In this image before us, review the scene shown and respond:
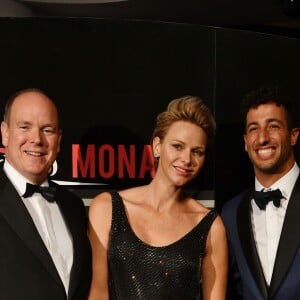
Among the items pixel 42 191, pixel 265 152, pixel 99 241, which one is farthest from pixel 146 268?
pixel 265 152

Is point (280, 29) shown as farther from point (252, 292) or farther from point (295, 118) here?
point (252, 292)

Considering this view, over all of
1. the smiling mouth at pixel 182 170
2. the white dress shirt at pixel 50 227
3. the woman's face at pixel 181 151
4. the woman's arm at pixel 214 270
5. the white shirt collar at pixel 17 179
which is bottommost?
the woman's arm at pixel 214 270

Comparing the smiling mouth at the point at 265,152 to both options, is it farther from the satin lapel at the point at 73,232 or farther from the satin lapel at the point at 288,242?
the satin lapel at the point at 73,232

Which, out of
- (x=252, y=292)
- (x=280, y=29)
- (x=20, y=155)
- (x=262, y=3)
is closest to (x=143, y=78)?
(x=20, y=155)

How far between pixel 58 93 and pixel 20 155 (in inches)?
14.5

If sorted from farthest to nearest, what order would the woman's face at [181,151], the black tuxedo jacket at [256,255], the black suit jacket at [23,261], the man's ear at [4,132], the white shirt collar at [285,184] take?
the white shirt collar at [285,184], the black tuxedo jacket at [256,255], the woman's face at [181,151], the man's ear at [4,132], the black suit jacket at [23,261]

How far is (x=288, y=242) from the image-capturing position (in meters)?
3.60

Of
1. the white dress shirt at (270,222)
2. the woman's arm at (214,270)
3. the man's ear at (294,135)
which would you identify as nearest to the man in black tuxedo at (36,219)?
the woman's arm at (214,270)

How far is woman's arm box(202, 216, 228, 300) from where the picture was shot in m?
3.48

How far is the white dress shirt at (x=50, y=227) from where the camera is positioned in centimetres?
326

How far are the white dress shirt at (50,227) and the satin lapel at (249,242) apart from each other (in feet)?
2.97

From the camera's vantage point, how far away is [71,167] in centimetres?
345

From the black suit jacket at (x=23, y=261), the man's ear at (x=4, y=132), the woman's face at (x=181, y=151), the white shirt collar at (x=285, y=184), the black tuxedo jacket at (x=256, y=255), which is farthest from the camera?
the white shirt collar at (x=285, y=184)

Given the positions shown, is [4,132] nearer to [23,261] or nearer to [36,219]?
[36,219]
